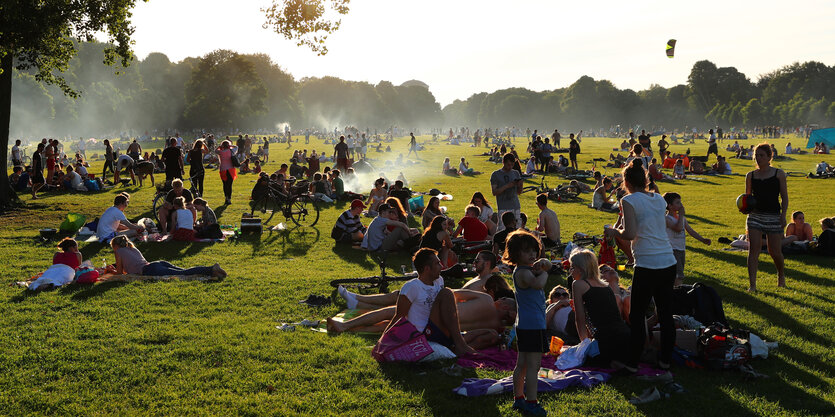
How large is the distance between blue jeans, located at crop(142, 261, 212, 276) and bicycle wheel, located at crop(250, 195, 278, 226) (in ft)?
19.3

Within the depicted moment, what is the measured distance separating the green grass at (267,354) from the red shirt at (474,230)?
1566mm

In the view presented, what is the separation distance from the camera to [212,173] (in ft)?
103

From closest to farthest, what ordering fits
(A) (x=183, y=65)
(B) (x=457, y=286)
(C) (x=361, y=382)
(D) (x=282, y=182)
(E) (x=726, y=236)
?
1. (C) (x=361, y=382)
2. (B) (x=457, y=286)
3. (E) (x=726, y=236)
4. (D) (x=282, y=182)
5. (A) (x=183, y=65)

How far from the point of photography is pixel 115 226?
44.7ft

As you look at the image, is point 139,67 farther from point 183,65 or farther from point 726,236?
point 726,236

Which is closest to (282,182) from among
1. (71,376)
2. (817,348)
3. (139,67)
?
(71,376)

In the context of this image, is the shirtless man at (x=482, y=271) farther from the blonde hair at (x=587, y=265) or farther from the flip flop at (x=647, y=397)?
the flip flop at (x=647, y=397)

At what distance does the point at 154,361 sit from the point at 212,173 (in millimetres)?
26199

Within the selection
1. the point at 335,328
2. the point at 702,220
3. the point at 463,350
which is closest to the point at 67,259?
the point at 335,328

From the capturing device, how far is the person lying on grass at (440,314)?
665cm

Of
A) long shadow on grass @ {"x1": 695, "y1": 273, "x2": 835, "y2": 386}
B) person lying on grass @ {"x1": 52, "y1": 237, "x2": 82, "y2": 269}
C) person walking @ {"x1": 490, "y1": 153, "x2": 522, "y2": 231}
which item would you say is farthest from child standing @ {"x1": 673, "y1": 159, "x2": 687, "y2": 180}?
person lying on grass @ {"x1": 52, "y1": 237, "x2": 82, "y2": 269}

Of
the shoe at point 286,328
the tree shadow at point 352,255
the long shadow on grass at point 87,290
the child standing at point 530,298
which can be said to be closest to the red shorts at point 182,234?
the tree shadow at point 352,255

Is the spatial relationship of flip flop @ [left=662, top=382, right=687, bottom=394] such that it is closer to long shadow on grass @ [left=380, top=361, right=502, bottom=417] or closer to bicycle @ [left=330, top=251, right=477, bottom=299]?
long shadow on grass @ [left=380, top=361, right=502, bottom=417]

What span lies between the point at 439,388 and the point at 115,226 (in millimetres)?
10433
